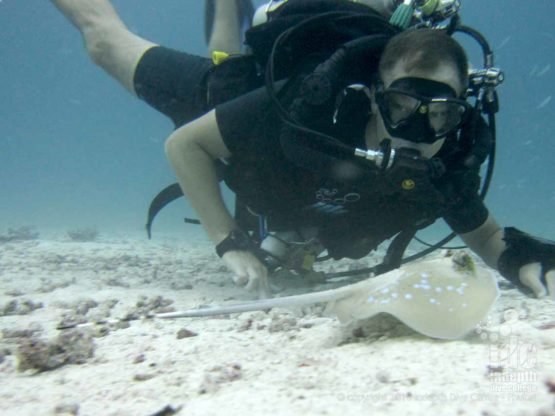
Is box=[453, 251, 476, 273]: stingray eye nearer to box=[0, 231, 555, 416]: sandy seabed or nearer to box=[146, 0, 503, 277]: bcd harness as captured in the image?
box=[0, 231, 555, 416]: sandy seabed

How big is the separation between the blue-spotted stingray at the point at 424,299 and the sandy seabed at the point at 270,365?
0.38ft

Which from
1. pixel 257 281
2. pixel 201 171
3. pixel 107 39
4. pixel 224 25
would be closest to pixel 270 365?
pixel 257 281

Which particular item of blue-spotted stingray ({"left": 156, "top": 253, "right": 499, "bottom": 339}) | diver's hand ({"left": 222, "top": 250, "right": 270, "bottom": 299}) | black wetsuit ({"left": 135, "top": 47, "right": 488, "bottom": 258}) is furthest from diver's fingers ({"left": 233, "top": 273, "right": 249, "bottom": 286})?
blue-spotted stingray ({"left": 156, "top": 253, "right": 499, "bottom": 339})

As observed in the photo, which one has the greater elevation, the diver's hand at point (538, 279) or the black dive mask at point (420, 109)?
the black dive mask at point (420, 109)

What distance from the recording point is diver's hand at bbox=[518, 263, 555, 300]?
3.34 meters

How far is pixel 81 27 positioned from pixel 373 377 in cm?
572

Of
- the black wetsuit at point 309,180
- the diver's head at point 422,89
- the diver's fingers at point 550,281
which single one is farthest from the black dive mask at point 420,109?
the diver's fingers at point 550,281

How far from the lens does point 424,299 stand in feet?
6.12

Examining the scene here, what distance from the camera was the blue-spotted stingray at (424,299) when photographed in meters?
1.76

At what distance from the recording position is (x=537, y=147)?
104 meters

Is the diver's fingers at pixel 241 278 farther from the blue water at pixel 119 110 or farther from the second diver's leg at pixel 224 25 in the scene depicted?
the blue water at pixel 119 110

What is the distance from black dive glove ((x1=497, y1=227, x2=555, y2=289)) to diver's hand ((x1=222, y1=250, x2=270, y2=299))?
2.37 m

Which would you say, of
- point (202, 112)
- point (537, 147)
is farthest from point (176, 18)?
point (202, 112)

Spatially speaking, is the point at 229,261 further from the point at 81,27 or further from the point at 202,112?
the point at 81,27
